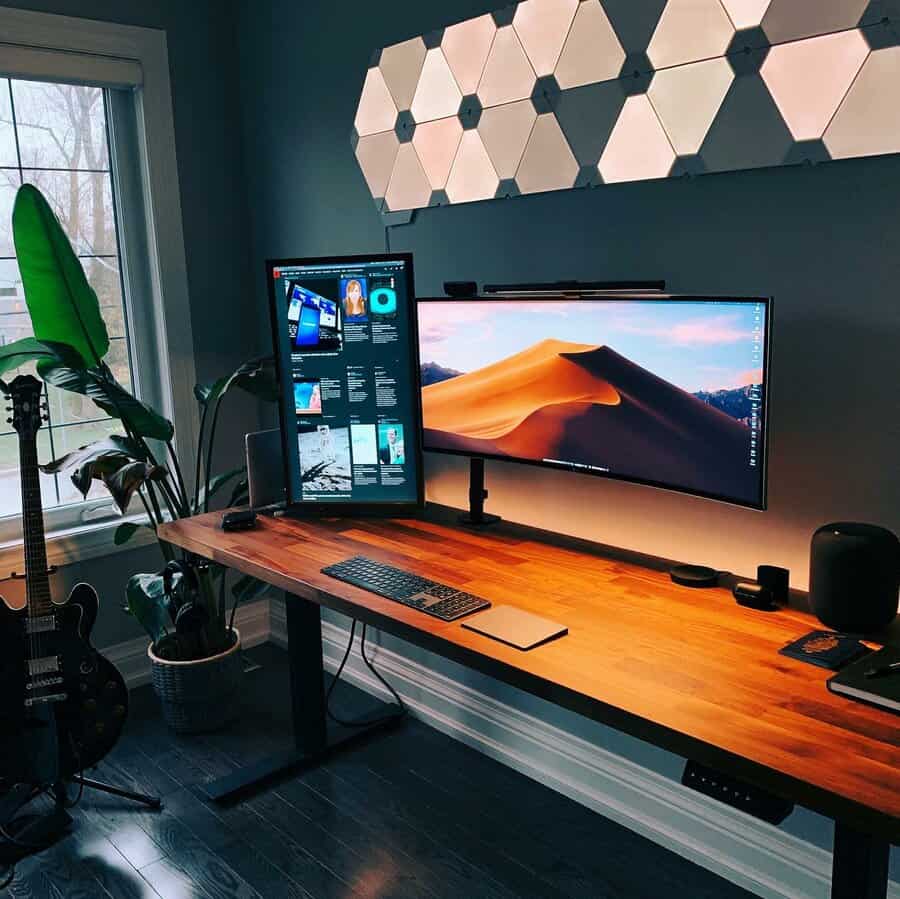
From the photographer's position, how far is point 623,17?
1.97m

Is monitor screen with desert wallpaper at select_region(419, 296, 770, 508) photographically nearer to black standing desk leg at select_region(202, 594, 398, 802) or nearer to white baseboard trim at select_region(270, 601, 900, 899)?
black standing desk leg at select_region(202, 594, 398, 802)

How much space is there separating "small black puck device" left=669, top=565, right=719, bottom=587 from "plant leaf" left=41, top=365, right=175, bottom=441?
59.1 inches

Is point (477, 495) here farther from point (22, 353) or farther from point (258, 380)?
point (22, 353)

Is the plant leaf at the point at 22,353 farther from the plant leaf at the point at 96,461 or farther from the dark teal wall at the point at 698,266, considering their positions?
the dark teal wall at the point at 698,266

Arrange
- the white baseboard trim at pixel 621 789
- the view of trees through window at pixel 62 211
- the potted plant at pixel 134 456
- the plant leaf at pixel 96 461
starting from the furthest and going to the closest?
the view of trees through window at pixel 62 211
the potted plant at pixel 134 456
the plant leaf at pixel 96 461
the white baseboard trim at pixel 621 789

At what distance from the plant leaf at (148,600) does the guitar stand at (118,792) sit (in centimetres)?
46

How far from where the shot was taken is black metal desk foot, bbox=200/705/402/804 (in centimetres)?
245

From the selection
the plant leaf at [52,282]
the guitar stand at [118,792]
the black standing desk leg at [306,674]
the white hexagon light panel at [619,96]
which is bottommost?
the guitar stand at [118,792]

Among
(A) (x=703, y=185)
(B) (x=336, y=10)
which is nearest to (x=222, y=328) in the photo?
(B) (x=336, y=10)

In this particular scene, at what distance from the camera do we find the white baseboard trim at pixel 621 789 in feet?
6.46

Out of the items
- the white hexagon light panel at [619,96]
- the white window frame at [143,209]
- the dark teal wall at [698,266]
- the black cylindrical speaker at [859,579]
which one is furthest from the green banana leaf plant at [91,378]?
the black cylindrical speaker at [859,579]

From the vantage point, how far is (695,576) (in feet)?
6.00

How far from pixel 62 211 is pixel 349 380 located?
4.32 feet

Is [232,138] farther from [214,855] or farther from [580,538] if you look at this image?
[214,855]
